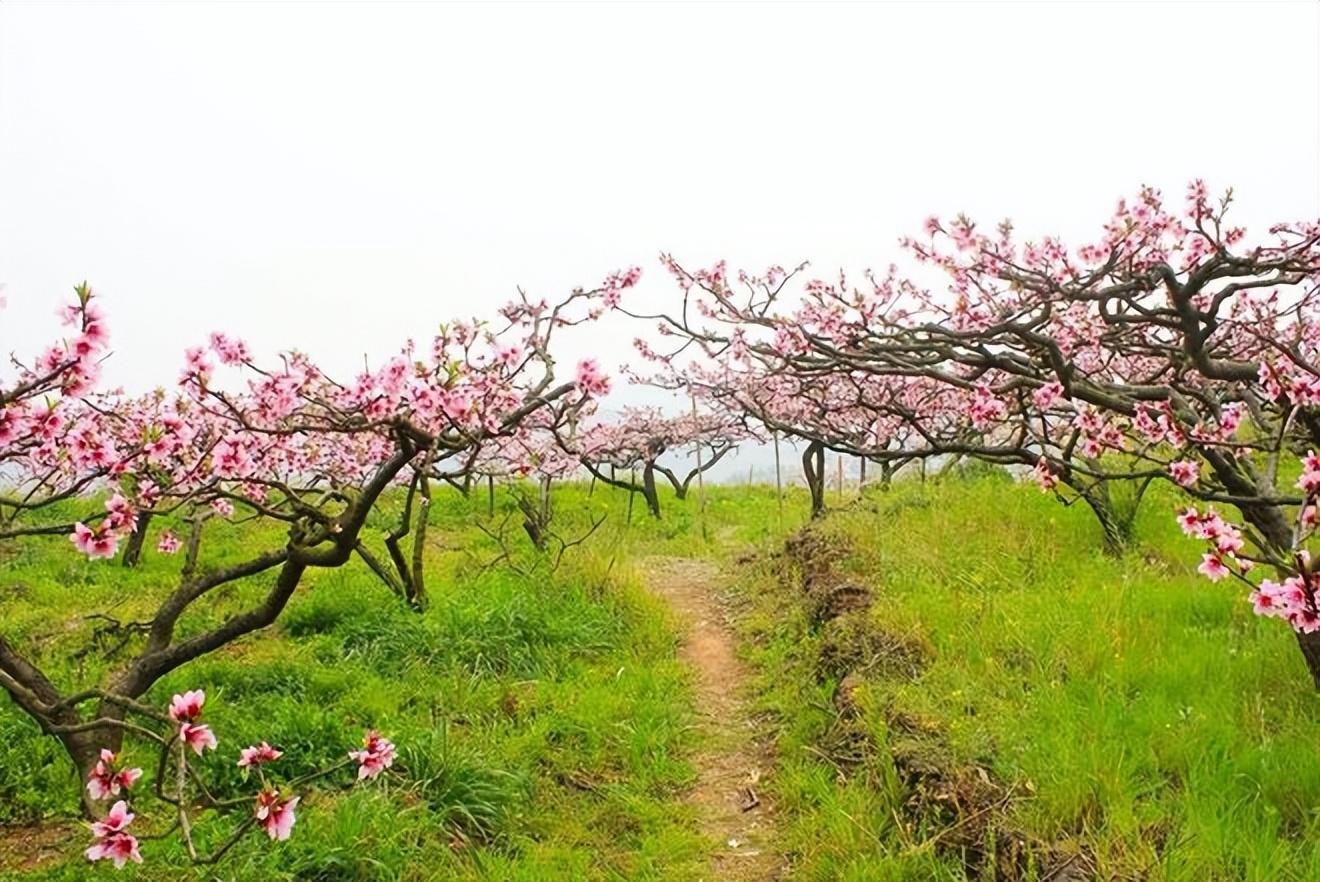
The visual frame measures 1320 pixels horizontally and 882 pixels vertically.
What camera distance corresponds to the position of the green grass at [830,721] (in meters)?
3.48

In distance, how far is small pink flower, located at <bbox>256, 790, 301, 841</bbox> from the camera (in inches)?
101

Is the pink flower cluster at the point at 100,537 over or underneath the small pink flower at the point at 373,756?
over

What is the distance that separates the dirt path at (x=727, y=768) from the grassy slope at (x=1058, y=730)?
0.70 feet

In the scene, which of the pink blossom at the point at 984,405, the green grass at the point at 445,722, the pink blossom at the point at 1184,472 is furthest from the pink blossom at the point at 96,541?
the pink blossom at the point at 984,405

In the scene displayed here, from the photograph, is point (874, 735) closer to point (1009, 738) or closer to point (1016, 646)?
point (1009, 738)

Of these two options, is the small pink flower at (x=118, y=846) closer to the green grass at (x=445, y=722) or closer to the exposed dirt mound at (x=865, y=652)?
the green grass at (x=445, y=722)

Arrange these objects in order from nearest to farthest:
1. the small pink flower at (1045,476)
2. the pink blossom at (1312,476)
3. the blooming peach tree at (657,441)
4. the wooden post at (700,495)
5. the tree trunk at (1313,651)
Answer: the pink blossom at (1312,476) < the tree trunk at (1313,651) < the small pink flower at (1045,476) < the wooden post at (700,495) < the blooming peach tree at (657,441)

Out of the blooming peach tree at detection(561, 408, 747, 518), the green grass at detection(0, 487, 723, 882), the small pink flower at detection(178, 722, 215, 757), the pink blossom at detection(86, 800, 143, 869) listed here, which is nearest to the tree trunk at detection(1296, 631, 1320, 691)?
the green grass at detection(0, 487, 723, 882)

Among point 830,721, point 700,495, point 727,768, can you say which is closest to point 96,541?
point 727,768

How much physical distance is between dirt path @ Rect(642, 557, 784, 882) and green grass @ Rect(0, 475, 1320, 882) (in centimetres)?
15

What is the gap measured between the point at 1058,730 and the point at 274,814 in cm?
344

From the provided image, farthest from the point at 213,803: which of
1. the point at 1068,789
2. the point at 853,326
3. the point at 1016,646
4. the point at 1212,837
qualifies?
the point at 853,326

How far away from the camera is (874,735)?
4.70 m

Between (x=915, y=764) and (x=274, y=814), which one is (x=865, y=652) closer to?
(x=915, y=764)
